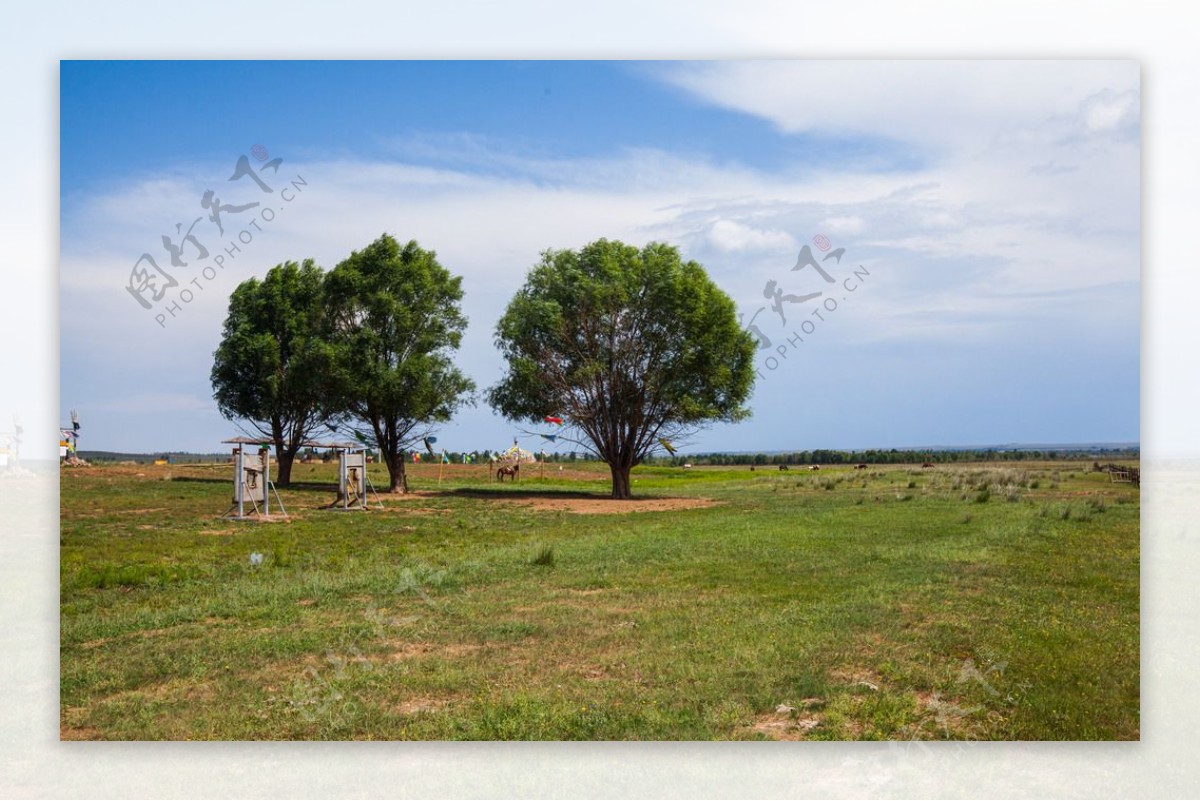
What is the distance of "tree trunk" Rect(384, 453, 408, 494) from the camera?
47.0 ft

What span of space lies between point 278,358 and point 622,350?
4.95m

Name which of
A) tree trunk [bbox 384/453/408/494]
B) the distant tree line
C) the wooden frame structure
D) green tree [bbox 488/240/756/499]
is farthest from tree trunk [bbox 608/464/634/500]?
the wooden frame structure

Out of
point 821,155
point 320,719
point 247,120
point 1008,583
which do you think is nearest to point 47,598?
point 320,719

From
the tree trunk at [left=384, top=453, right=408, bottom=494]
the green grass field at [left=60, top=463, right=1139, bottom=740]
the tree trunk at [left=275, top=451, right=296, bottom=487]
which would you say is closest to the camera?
the green grass field at [left=60, top=463, right=1139, bottom=740]

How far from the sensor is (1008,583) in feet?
24.1

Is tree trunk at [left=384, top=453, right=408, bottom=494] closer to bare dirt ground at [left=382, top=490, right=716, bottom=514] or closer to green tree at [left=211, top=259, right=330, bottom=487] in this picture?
bare dirt ground at [left=382, top=490, right=716, bottom=514]

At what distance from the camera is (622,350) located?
1381 centimetres

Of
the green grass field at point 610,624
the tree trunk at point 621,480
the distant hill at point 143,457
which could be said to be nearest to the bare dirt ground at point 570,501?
the tree trunk at point 621,480

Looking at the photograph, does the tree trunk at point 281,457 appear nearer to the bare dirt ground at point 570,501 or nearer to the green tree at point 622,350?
the bare dirt ground at point 570,501

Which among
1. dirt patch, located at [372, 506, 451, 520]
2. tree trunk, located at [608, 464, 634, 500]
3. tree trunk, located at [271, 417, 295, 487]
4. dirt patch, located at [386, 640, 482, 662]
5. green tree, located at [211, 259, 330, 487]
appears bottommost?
dirt patch, located at [386, 640, 482, 662]

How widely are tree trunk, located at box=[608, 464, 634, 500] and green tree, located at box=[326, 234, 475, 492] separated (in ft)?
9.10

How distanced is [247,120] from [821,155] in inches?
161

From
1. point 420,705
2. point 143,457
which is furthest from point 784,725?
point 143,457

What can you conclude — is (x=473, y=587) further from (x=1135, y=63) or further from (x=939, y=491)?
(x=1135, y=63)
